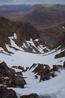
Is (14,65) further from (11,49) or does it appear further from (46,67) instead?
(11,49)

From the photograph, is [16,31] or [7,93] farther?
[16,31]

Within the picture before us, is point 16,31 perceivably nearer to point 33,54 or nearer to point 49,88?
point 33,54

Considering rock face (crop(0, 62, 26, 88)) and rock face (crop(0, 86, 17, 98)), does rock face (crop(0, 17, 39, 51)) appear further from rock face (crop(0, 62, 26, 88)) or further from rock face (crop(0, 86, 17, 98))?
rock face (crop(0, 86, 17, 98))

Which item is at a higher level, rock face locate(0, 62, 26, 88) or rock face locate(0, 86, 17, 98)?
rock face locate(0, 86, 17, 98)

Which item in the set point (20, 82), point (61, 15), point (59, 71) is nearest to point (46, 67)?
point (59, 71)

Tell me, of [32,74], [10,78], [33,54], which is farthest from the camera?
[33,54]

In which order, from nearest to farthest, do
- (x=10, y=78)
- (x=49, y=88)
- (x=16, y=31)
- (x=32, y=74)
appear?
(x=49, y=88) < (x=10, y=78) < (x=32, y=74) < (x=16, y=31)

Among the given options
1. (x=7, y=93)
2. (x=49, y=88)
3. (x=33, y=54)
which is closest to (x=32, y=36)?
(x=33, y=54)

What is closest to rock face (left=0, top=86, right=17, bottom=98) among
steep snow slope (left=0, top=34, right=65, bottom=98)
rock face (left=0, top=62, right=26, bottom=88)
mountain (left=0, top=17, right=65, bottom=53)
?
steep snow slope (left=0, top=34, right=65, bottom=98)

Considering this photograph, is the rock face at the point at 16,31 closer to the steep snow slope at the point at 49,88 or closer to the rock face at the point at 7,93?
the steep snow slope at the point at 49,88
